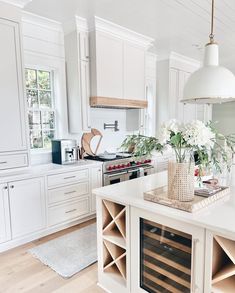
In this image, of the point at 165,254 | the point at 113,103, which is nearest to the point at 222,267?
the point at 165,254

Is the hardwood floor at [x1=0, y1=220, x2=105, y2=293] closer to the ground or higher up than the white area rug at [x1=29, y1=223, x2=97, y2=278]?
closer to the ground

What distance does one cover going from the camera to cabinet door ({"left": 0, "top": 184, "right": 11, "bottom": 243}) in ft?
8.25

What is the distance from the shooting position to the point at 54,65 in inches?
139

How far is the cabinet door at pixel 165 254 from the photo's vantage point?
1.36 m

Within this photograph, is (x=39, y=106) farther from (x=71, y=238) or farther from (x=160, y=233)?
(x=160, y=233)

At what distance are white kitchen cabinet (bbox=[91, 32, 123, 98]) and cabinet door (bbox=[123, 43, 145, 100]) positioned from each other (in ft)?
0.40

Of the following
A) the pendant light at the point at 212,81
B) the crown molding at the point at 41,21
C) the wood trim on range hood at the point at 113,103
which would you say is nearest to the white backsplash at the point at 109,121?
the wood trim on range hood at the point at 113,103

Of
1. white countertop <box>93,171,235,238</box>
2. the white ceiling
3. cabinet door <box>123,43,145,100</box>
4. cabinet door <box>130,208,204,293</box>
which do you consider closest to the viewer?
white countertop <box>93,171,235,238</box>

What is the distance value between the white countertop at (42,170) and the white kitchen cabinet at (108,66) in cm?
108

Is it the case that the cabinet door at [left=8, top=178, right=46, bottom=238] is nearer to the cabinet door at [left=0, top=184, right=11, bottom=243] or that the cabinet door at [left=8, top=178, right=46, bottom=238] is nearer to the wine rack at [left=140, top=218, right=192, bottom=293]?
the cabinet door at [left=0, top=184, right=11, bottom=243]

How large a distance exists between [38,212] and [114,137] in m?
2.09

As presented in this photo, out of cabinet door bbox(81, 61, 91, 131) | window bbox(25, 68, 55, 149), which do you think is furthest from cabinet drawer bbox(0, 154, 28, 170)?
cabinet door bbox(81, 61, 91, 131)

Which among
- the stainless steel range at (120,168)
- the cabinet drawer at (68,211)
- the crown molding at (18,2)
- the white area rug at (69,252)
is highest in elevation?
the crown molding at (18,2)

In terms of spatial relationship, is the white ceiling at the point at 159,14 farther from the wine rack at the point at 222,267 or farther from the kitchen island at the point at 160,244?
the wine rack at the point at 222,267
